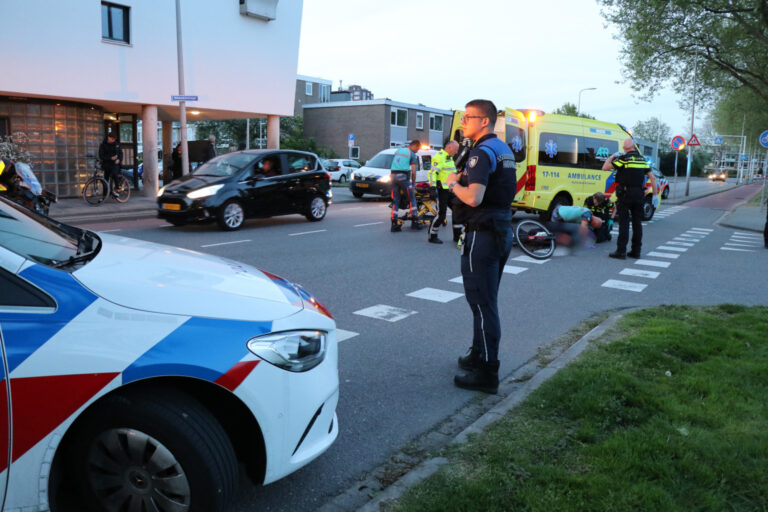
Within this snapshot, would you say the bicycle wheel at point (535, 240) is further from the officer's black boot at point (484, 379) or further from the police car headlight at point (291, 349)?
the police car headlight at point (291, 349)

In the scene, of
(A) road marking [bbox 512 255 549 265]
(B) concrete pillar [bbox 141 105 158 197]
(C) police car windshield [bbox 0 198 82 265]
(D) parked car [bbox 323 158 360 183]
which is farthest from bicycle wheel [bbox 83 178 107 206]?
(D) parked car [bbox 323 158 360 183]

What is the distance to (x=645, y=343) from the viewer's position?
5094mm

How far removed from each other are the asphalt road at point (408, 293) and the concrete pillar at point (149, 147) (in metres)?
6.97

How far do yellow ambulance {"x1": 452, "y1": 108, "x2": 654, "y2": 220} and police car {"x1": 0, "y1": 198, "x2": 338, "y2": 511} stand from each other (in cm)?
1044

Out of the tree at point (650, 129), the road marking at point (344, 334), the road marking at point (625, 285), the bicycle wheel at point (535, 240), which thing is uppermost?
the tree at point (650, 129)

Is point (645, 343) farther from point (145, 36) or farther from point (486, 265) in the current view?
point (145, 36)

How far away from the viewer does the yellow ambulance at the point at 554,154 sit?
43.8 ft

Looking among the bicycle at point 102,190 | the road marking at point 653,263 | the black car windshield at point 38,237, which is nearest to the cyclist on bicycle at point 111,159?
the bicycle at point 102,190

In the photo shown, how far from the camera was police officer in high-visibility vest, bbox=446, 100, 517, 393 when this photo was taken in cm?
421

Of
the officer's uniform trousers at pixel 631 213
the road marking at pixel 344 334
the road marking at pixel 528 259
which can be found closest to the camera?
the road marking at pixel 344 334

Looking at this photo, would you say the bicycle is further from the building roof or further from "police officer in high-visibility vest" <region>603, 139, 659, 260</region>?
the building roof

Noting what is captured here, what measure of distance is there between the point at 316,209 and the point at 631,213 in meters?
7.44

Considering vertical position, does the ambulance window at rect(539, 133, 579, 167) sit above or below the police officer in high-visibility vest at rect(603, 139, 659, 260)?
above

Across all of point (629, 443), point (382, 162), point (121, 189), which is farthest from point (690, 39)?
point (629, 443)
